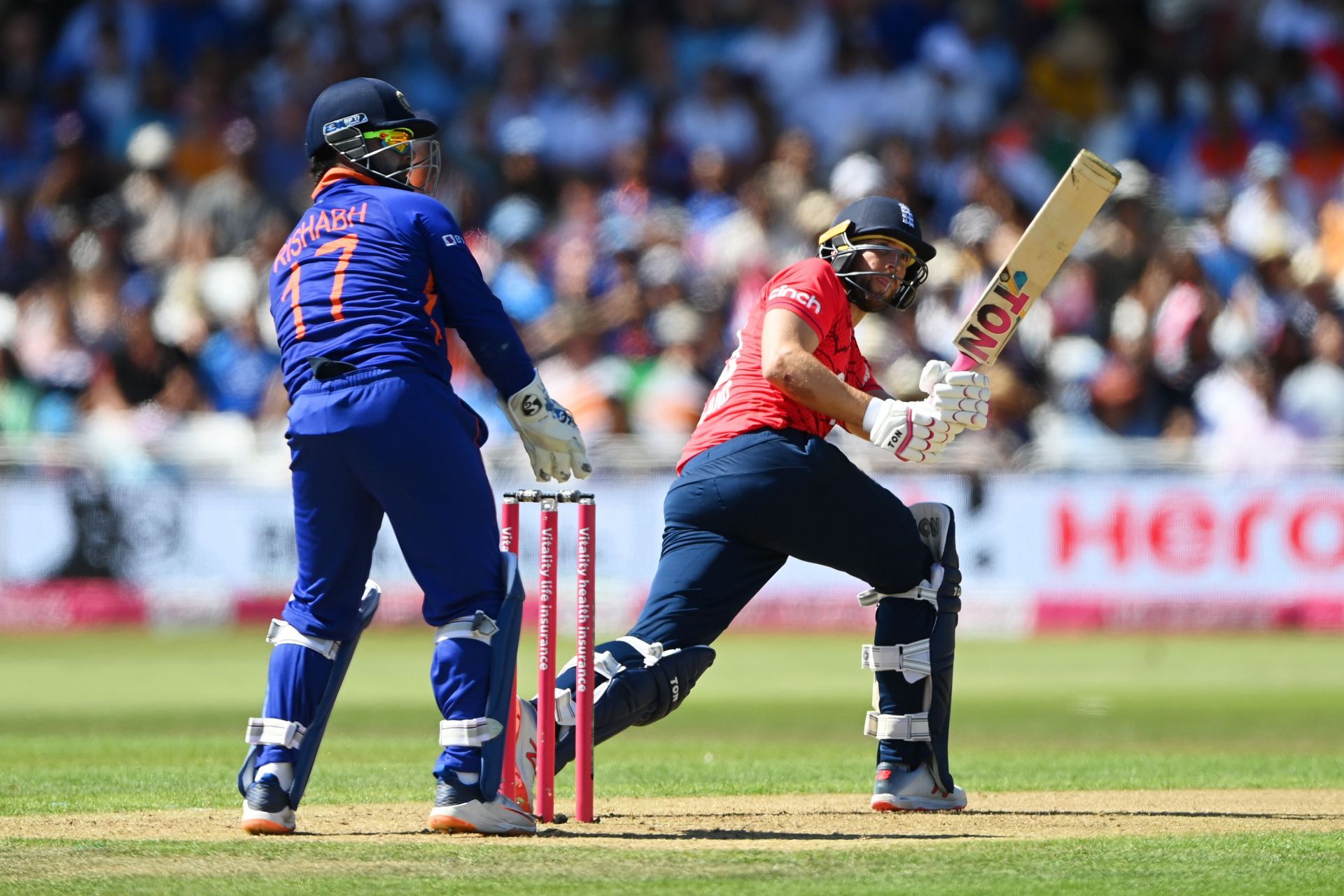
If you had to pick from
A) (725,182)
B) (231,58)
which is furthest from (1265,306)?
(231,58)

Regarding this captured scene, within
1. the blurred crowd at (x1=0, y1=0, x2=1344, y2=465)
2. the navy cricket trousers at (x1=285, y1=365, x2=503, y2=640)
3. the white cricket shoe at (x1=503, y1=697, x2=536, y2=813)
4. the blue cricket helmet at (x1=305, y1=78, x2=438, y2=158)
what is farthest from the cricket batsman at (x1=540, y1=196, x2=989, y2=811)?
the blurred crowd at (x1=0, y1=0, x2=1344, y2=465)

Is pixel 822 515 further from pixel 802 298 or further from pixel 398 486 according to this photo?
pixel 398 486

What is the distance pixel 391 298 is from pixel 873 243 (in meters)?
1.93

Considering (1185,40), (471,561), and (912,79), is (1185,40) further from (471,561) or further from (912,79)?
(471,561)

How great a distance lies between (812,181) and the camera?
1853cm

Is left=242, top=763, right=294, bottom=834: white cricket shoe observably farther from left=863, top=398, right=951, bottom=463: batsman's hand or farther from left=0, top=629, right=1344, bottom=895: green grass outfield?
left=863, top=398, right=951, bottom=463: batsman's hand

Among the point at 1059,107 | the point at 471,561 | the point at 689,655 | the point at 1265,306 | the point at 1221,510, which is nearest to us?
the point at 471,561

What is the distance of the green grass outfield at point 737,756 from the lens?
554 centimetres

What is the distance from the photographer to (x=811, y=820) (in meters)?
6.87

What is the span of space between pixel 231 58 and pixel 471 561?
1529cm

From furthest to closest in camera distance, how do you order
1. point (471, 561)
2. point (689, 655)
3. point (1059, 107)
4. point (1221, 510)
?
point (1059, 107)
point (1221, 510)
point (689, 655)
point (471, 561)

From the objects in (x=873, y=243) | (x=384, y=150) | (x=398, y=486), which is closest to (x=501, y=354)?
(x=398, y=486)

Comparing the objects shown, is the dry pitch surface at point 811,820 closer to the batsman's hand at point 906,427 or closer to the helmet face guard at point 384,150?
the batsman's hand at point 906,427

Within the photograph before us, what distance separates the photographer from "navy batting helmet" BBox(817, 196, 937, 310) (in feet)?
23.9
